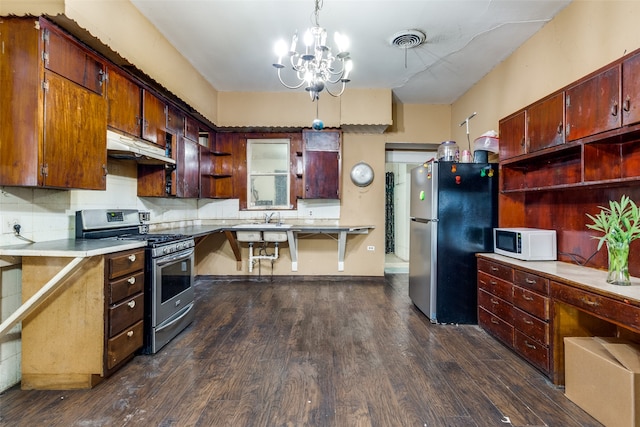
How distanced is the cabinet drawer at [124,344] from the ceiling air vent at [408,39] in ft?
11.6

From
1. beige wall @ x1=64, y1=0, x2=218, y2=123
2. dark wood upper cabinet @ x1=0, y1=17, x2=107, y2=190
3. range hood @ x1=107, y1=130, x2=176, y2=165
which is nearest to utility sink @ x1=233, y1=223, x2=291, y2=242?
range hood @ x1=107, y1=130, x2=176, y2=165

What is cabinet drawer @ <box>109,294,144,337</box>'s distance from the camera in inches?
81.9

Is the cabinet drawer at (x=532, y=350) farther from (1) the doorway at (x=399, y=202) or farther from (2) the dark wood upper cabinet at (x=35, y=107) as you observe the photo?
(2) the dark wood upper cabinet at (x=35, y=107)

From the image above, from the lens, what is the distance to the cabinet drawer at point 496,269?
255cm

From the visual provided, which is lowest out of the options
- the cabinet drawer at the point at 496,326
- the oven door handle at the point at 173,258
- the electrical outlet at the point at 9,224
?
the cabinet drawer at the point at 496,326

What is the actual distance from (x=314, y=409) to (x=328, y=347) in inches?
31.2

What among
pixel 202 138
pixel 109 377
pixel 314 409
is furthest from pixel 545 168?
pixel 202 138

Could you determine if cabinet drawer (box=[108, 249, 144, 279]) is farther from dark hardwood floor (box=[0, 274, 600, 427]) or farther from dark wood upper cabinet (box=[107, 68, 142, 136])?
dark wood upper cabinet (box=[107, 68, 142, 136])

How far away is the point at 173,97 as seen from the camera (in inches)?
129

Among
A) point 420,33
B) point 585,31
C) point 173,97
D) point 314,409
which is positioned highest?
point 420,33

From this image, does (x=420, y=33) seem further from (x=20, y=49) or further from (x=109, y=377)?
(x=109, y=377)

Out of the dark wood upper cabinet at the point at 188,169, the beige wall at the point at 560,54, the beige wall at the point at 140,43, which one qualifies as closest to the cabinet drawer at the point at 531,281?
the beige wall at the point at 560,54

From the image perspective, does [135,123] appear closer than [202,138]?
Yes

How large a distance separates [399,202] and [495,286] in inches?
172
